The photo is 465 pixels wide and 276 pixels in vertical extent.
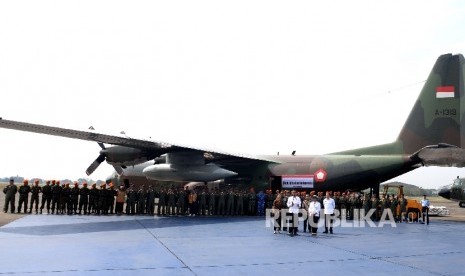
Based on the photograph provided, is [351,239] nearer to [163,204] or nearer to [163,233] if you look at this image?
[163,233]

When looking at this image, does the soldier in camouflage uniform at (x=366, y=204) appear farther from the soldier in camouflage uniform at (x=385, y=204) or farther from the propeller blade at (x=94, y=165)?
the propeller blade at (x=94, y=165)

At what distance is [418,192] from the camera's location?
179750mm

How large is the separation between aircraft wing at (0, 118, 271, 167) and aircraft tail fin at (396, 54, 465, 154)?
8.89m

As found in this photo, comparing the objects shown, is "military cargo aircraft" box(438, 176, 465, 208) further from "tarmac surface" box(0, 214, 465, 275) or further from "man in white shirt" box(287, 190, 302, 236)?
"man in white shirt" box(287, 190, 302, 236)

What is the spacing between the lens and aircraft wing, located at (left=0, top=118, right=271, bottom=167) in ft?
60.7

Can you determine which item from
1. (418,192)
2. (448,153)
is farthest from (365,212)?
(418,192)

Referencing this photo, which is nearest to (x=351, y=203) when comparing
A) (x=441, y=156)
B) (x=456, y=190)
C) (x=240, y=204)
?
(x=441, y=156)

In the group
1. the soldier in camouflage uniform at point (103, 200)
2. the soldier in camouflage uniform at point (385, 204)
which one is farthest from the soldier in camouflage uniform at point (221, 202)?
the soldier in camouflage uniform at point (385, 204)

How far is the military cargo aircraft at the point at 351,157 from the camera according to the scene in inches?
846

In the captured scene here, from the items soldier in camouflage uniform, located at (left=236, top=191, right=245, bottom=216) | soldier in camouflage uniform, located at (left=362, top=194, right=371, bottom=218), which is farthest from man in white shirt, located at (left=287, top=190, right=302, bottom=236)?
soldier in camouflage uniform, located at (left=362, top=194, right=371, bottom=218)

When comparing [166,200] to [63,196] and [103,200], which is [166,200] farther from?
[63,196]

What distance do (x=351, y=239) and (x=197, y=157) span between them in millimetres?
11309

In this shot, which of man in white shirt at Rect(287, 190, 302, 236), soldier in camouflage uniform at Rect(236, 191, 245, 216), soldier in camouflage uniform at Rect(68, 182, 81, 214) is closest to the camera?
man in white shirt at Rect(287, 190, 302, 236)

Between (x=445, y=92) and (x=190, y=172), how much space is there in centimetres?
1477
